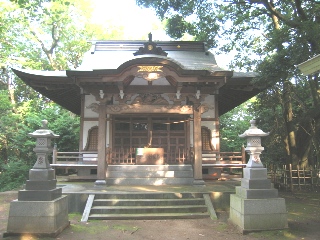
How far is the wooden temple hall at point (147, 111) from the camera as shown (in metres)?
9.09

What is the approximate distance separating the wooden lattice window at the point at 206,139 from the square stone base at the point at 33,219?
24.8 ft

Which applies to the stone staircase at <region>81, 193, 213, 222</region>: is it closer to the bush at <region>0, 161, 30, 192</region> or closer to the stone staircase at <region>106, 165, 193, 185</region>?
the stone staircase at <region>106, 165, 193, 185</region>

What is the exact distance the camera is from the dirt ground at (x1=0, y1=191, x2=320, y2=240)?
18.5 feet

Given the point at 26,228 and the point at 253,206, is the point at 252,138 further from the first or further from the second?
the point at 26,228

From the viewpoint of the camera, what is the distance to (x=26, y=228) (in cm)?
555

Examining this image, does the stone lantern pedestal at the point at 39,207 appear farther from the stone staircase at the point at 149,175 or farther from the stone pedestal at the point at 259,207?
the stone staircase at the point at 149,175

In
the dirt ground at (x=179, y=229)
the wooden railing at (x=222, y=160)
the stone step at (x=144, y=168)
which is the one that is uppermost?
the wooden railing at (x=222, y=160)

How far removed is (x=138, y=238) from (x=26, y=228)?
220 cm

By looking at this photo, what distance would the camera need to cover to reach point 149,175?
1004 cm

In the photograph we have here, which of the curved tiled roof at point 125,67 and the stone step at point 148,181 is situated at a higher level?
the curved tiled roof at point 125,67

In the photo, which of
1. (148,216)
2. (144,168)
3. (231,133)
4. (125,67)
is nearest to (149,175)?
(144,168)

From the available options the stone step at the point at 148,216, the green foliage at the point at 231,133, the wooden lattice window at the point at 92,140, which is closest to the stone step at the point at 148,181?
the wooden lattice window at the point at 92,140

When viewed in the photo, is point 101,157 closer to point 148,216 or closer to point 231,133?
point 148,216

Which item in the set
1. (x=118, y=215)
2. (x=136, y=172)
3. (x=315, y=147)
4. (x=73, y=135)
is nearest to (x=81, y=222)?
(x=118, y=215)
